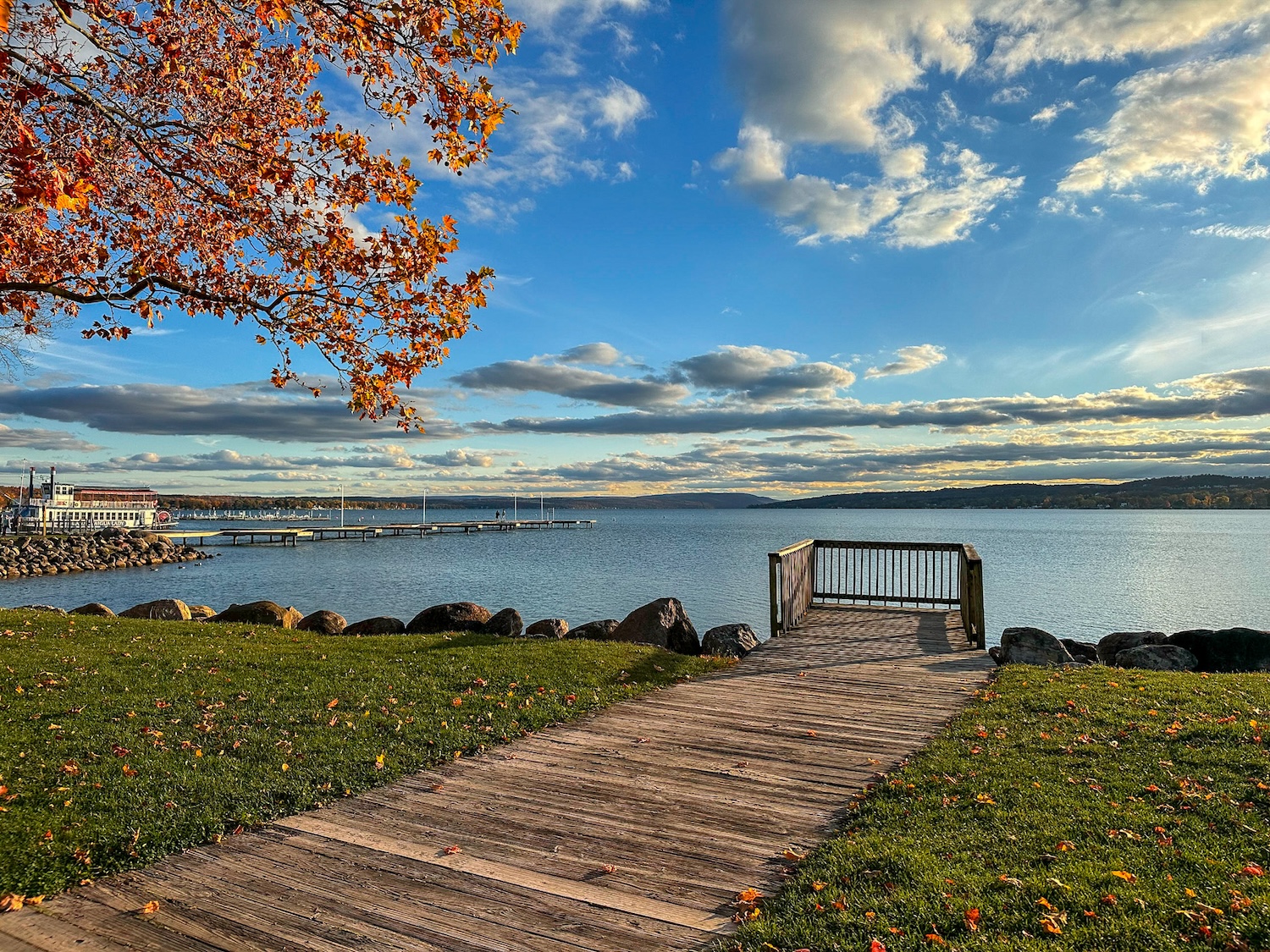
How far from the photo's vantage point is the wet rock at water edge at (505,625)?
1495 cm

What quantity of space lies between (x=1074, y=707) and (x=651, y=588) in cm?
3262

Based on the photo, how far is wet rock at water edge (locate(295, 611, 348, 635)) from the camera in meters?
16.3

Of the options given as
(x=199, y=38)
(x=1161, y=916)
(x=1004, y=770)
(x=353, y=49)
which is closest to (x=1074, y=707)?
(x=1004, y=770)

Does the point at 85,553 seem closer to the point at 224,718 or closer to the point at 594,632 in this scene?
the point at 594,632

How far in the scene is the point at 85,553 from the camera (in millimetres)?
57125

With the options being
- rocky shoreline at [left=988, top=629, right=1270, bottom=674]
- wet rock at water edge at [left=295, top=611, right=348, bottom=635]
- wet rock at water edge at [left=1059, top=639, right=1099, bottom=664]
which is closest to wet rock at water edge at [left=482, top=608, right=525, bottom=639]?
wet rock at water edge at [left=295, top=611, right=348, bottom=635]

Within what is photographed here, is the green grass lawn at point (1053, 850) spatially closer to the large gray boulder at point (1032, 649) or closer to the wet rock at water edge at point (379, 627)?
the large gray boulder at point (1032, 649)

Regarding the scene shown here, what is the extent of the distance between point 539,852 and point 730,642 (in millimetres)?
9215

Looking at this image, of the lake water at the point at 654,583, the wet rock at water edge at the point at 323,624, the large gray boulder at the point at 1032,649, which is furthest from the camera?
the lake water at the point at 654,583

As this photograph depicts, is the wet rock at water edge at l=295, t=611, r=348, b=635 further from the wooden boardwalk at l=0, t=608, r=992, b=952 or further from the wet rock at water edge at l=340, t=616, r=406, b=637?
the wooden boardwalk at l=0, t=608, r=992, b=952

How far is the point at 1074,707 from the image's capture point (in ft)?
25.9

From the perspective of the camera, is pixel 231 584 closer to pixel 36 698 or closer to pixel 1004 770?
pixel 36 698

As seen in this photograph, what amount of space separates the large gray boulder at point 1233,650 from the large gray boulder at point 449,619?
43.6 ft

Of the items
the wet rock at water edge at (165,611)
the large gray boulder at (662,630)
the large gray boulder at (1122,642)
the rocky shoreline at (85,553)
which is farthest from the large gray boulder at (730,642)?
the rocky shoreline at (85,553)
